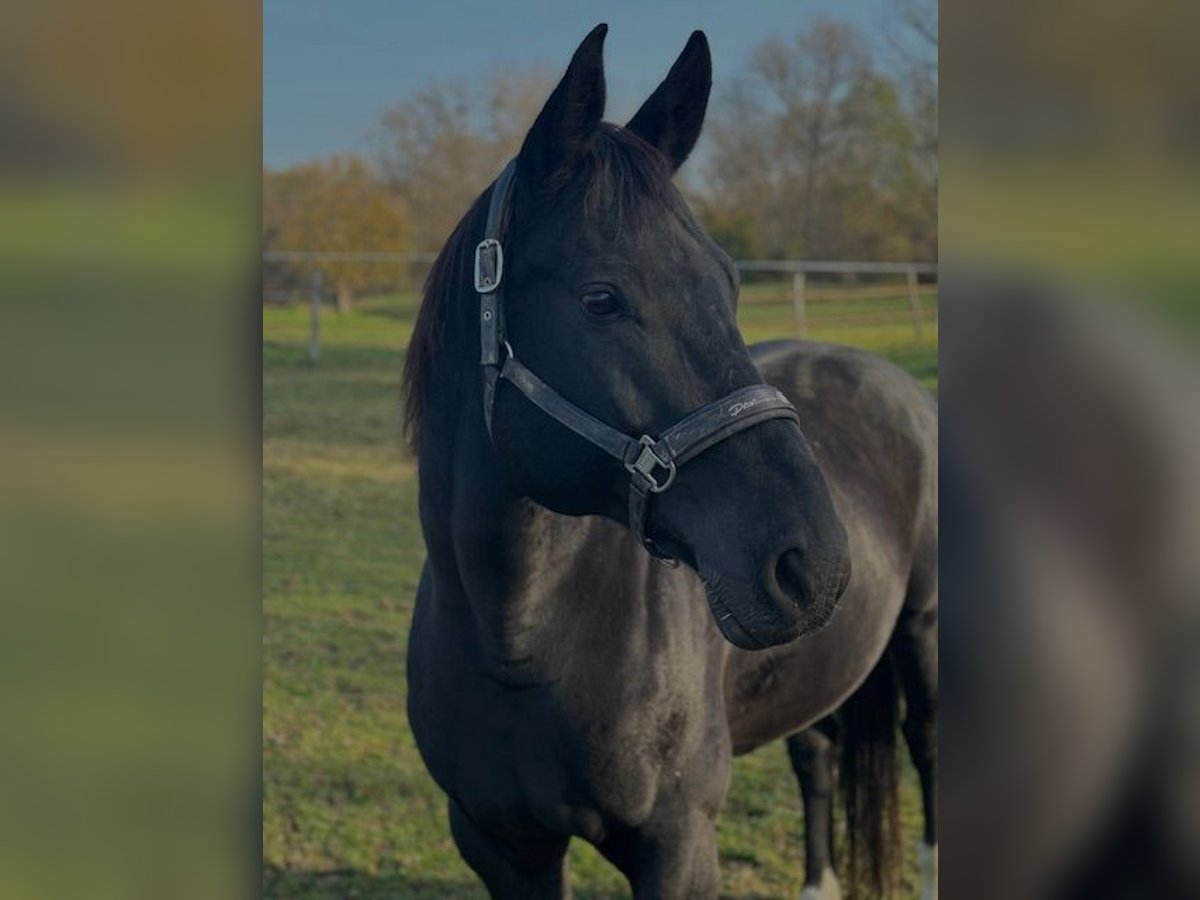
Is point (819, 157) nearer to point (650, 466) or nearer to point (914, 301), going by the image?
point (914, 301)

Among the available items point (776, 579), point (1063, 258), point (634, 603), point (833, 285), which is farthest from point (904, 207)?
point (1063, 258)

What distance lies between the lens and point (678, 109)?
1.57m

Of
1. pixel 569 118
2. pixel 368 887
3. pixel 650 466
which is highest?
pixel 569 118

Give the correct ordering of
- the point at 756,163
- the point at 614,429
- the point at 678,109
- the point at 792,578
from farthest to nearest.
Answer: the point at 756,163 → the point at 678,109 → the point at 614,429 → the point at 792,578

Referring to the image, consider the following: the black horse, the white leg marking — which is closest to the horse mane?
the black horse

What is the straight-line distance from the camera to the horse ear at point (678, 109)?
1.53 metres

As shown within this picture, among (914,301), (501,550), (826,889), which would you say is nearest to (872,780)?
(826,889)

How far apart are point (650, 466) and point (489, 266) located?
1.16 ft

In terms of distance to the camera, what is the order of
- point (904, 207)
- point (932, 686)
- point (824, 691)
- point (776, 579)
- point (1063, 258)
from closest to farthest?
point (1063, 258)
point (776, 579)
point (824, 691)
point (932, 686)
point (904, 207)

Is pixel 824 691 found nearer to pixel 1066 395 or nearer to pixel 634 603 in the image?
pixel 634 603

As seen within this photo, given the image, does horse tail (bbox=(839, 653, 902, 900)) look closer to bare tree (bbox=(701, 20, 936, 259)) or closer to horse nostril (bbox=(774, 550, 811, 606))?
bare tree (bbox=(701, 20, 936, 259))

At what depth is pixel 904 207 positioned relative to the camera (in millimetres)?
3840

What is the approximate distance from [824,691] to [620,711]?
2.66 feet

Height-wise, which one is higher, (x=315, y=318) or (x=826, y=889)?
(x=315, y=318)
